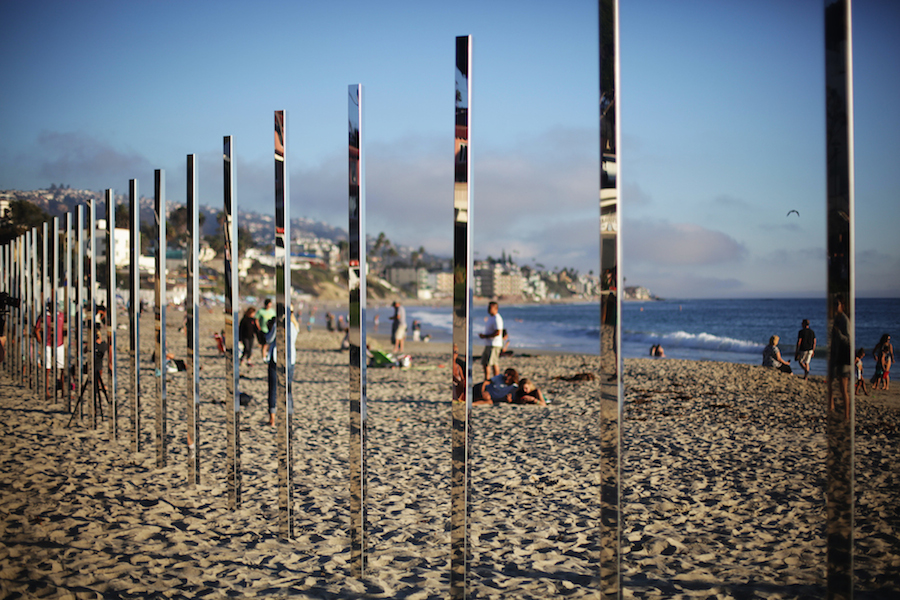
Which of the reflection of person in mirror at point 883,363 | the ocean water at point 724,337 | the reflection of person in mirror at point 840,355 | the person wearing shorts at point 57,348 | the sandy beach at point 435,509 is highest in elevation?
the reflection of person in mirror at point 840,355

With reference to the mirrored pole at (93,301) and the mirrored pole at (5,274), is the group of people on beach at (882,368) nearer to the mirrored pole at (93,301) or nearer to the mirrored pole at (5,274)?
the mirrored pole at (93,301)

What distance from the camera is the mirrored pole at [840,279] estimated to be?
2.02 m

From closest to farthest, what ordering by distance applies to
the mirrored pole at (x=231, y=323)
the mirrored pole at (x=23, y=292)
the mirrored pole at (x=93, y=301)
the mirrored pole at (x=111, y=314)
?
the mirrored pole at (x=231, y=323)
the mirrored pole at (x=111, y=314)
the mirrored pole at (x=93, y=301)
the mirrored pole at (x=23, y=292)

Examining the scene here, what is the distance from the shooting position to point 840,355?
2092 millimetres

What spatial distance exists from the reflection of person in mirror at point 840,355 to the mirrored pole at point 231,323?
3.84 meters

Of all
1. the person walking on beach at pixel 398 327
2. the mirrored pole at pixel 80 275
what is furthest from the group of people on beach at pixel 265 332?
the person walking on beach at pixel 398 327

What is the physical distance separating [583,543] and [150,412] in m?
7.20

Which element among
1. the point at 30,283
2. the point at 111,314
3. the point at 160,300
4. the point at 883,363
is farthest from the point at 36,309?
the point at 883,363

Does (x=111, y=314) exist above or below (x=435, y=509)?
above

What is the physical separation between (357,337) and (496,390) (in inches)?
265

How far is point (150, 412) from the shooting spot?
343 inches

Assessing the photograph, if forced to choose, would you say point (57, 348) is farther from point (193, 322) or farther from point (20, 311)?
point (193, 322)

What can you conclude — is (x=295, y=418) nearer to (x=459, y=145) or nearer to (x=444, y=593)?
(x=444, y=593)

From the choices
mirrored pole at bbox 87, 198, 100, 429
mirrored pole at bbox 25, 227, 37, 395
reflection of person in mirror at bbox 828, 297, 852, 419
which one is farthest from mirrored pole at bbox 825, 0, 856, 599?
mirrored pole at bbox 25, 227, 37, 395
